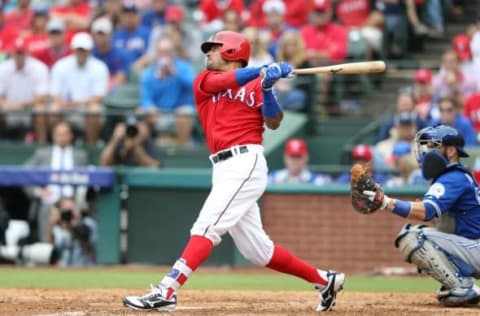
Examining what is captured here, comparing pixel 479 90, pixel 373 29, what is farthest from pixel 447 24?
pixel 479 90

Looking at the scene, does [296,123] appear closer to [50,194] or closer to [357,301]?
[50,194]

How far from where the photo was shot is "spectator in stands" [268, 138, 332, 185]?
12117 millimetres

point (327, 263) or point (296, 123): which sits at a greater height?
point (296, 123)

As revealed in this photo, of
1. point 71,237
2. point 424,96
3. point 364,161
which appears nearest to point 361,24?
point 424,96

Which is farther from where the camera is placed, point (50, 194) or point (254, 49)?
point (254, 49)

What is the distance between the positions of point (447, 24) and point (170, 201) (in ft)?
18.0

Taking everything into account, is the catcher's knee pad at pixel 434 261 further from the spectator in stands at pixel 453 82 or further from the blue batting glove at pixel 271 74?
the spectator in stands at pixel 453 82

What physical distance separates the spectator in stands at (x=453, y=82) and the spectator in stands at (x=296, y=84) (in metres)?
1.46

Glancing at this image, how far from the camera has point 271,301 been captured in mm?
8094

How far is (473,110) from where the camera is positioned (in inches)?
503

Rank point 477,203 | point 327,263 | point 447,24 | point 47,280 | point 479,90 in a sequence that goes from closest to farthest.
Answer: point 477,203 → point 47,280 → point 327,263 → point 479,90 → point 447,24

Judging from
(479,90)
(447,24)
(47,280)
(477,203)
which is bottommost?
(47,280)

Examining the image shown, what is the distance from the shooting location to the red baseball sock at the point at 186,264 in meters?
7.02

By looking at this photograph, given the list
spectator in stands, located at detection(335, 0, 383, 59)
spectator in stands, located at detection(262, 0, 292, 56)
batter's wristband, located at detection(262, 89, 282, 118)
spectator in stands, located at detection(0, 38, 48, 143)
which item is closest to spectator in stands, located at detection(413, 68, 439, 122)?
spectator in stands, located at detection(335, 0, 383, 59)
